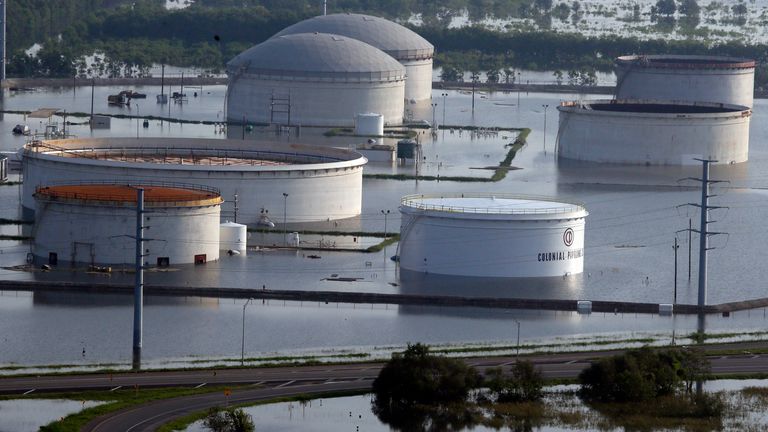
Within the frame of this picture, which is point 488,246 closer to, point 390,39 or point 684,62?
point 390,39

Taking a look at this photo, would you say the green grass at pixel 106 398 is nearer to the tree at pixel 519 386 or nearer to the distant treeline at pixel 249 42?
the tree at pixel 519 386

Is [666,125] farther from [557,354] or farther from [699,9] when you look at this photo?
[699,9]

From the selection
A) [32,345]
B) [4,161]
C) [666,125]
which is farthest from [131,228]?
[666,125]

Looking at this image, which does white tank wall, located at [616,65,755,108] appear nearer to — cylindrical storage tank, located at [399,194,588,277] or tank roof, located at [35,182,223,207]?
tank roof, located at [35,182,223,207]

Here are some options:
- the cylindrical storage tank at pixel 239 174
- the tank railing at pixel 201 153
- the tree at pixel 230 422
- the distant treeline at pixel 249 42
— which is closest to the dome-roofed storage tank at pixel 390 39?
the distant treeline at pixel 249 42

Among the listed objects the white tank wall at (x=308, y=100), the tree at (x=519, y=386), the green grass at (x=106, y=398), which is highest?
the white tank wall at (x=308, y=100)

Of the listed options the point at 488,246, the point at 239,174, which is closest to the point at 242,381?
the point at 488,246
